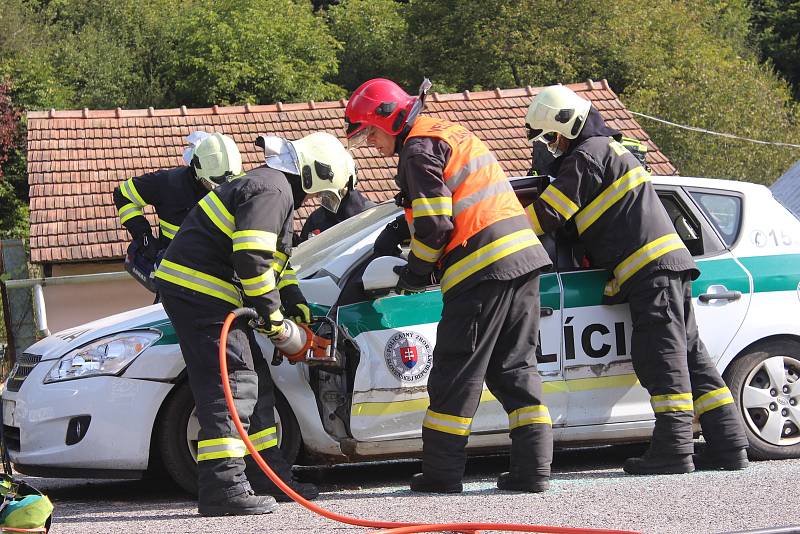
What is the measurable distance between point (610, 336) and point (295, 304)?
159 centimetres

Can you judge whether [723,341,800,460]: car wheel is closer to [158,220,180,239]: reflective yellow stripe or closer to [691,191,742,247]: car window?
[691,191,742,247]: car window

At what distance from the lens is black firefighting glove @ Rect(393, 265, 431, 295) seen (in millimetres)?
5236

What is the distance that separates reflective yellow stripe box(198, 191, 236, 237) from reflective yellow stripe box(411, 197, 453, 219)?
2.72 ft

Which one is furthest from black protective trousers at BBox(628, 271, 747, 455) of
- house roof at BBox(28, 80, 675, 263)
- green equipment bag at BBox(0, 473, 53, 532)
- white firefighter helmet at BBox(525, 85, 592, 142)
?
house roof at BBox(28, 80, 675, 263)

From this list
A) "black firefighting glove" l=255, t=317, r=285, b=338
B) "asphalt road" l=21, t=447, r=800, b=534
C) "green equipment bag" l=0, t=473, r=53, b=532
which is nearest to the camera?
"green equipment bag" l=0, t=473, r=53, b=532

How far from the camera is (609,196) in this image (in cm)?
555

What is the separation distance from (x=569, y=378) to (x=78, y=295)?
10.4 metres

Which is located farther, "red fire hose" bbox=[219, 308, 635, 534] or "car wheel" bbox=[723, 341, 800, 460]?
"car wheel" bbox=[723, 341, 800, 460]

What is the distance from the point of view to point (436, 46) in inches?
1757

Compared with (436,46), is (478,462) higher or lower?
lower

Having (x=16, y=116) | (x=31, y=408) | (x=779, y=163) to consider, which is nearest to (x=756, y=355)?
(x=31, y=408)

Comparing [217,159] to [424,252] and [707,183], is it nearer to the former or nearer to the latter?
[424,252]

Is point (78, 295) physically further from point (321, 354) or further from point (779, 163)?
point (779, 163)

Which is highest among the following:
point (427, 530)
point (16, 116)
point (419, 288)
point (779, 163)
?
point (16, 116)
